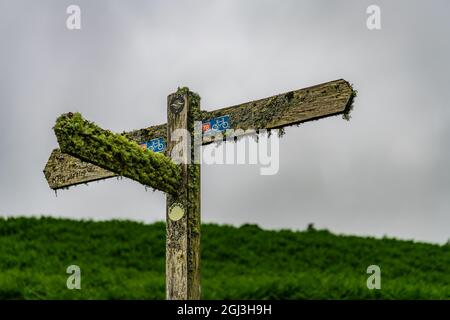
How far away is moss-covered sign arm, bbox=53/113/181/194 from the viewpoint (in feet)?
12.1

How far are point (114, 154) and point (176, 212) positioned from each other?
0.60 m

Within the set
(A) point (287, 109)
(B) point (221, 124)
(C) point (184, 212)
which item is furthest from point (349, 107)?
(C) point (184, 212)

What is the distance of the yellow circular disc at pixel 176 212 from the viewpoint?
4195mm

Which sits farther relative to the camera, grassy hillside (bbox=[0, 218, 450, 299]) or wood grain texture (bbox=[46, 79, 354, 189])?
grassy hillside (bbox=[0, 218, 450, 299])

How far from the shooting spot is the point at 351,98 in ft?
12.2

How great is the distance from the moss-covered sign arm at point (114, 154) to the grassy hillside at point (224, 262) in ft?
17.7

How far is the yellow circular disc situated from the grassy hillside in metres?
5.20

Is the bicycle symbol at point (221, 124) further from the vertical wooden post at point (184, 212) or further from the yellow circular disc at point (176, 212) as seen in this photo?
the yellow circular disc at point (176, 212)

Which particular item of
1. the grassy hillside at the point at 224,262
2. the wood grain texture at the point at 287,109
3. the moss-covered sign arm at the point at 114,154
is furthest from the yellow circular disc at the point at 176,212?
the grassy hillside at the point at 224,262

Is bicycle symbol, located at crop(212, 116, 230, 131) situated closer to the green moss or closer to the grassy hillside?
the green moss

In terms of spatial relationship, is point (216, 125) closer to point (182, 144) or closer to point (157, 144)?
point (182, 144)

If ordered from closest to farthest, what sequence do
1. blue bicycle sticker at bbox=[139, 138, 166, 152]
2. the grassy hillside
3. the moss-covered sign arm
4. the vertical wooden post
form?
1. the moss-covered sign arm
2. the vertical wooden post
3. blue bicycle sticker at bbox=[139, 138, 166, 152]
4. the grassy hillside

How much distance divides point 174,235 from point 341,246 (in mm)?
11471

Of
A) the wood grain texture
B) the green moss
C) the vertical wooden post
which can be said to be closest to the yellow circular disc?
the vertical wooden post
